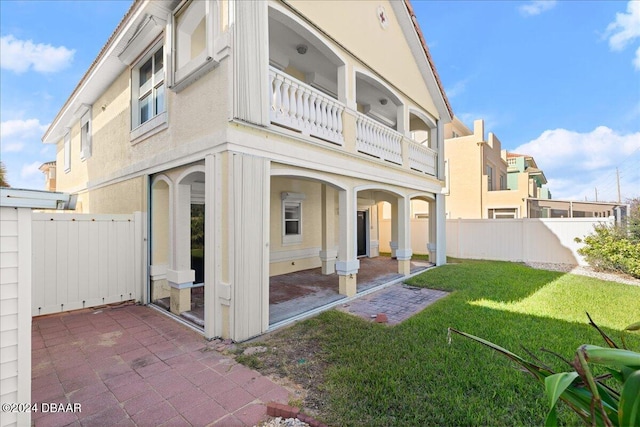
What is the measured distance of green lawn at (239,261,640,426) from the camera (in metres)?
3.03

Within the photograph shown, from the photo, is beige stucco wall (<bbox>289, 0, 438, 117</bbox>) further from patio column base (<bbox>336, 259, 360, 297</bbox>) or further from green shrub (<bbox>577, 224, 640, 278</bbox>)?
green shrub (<bbox>577, 224, 640, 278</bbox>)

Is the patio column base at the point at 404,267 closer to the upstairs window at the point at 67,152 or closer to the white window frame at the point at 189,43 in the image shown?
the white window frame at the point at 189,43

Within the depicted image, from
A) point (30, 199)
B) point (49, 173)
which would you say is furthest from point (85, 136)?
point (30, 199)

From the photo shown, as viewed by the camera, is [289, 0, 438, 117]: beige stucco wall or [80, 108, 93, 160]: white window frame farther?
[80, 108, 93, 160]: white window frame

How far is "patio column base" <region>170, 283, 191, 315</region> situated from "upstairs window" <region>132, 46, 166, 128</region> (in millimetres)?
4077

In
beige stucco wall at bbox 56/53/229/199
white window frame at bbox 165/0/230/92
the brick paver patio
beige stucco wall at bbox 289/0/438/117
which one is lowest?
the brick paver patio

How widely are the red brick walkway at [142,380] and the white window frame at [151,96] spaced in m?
4.50

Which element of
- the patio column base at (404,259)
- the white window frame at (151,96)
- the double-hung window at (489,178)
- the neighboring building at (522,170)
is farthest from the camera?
the neighboring building at (522,170)

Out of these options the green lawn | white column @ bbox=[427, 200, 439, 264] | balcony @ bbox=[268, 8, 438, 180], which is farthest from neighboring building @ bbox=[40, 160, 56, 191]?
white column @ bbox=[427, 200, 439, 264]

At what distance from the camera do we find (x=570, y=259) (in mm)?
12797

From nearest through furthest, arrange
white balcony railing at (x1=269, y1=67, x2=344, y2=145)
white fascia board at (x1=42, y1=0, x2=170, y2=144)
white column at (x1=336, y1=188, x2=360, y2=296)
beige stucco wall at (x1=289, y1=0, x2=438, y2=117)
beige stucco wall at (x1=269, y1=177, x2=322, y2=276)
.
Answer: white balcony railing at (x1=269, y1=67, x2=344, y2=145)
white fascia board at (x1=42, y1=0, x2=170, y2=144)
beige stucco wall at (x1=289, y1=0, x2=438, y2=117)
white column at (x1=336, y1=188, x2=360, y2=296)
beige stucco wall at (x1=269, y1=177, x2=322, y2=276)

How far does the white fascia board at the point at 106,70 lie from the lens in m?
6.23

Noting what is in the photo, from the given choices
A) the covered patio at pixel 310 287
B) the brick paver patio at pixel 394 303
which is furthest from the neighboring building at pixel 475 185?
the brick paver patio at pixel 394 303

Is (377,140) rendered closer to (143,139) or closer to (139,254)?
(143,139)
